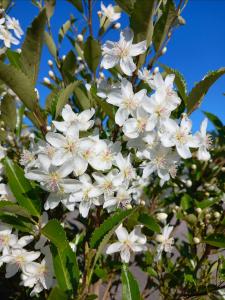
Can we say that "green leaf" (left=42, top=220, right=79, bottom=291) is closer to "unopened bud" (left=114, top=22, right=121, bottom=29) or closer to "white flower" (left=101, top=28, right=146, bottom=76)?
"white flower" (left=101, top=28, right=146, bottom=76)

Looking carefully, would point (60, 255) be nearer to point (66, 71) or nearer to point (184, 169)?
point (66, 71)

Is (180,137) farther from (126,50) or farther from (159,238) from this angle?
(159,238)

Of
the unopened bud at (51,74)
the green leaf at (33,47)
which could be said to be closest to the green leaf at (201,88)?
the green leaf at (33,47)

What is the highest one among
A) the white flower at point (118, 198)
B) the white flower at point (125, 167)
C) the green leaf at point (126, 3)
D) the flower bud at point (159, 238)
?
the green leaf at point (126, 3)

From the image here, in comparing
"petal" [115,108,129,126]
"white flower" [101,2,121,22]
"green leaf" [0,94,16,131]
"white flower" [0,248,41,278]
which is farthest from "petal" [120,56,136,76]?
"white flower" [101,2,121,22]

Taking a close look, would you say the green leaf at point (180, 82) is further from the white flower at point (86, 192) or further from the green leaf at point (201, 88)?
the white flower at point (86, 192)

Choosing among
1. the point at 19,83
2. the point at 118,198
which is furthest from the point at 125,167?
the point at 19,83
